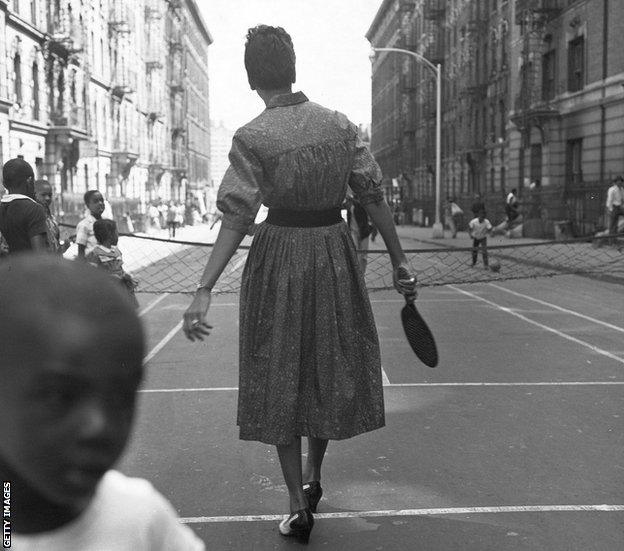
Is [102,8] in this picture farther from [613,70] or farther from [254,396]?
[254,396]

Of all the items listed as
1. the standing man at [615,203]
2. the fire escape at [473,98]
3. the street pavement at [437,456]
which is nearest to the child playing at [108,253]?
the street pavement at [437,456]

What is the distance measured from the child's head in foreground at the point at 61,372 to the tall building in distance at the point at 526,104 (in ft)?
95.9

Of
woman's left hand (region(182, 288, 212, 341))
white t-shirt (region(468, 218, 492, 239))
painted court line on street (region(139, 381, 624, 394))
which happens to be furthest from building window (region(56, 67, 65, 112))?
woman's left hand (region(182, 288, 212, 341))

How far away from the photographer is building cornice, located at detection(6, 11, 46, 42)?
33766 mm

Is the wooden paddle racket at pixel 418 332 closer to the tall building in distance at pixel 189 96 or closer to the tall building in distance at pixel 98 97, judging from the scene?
the tall building in distance at pixel 98 97

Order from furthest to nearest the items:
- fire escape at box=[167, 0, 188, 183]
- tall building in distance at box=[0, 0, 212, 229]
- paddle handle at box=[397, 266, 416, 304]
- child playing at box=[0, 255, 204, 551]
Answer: fire escape at box=[167, 0, 188, 183] < tall building in distance at box=[0, 0, 212, 229] < paddle handle at box=[397, 266, 416, 304] < child playing at box=[0, 255, 204, 551]

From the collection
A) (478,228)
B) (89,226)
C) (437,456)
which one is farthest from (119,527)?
(478,228)

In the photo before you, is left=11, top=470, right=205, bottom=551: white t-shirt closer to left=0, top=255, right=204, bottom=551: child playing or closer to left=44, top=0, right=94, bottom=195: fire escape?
left=0, top=255, right=204, bottom=551: child playing

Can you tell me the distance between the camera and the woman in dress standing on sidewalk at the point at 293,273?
4.06 meters

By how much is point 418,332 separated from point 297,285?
2.13 feet

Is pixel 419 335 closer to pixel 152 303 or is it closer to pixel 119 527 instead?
pixel 119 527

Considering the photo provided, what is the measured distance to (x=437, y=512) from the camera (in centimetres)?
441

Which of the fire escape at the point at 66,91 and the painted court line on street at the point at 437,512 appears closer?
the painted court line on street at the point at 437,512

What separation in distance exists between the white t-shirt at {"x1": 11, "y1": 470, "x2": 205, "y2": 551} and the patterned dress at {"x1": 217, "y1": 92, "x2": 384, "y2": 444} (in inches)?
106
